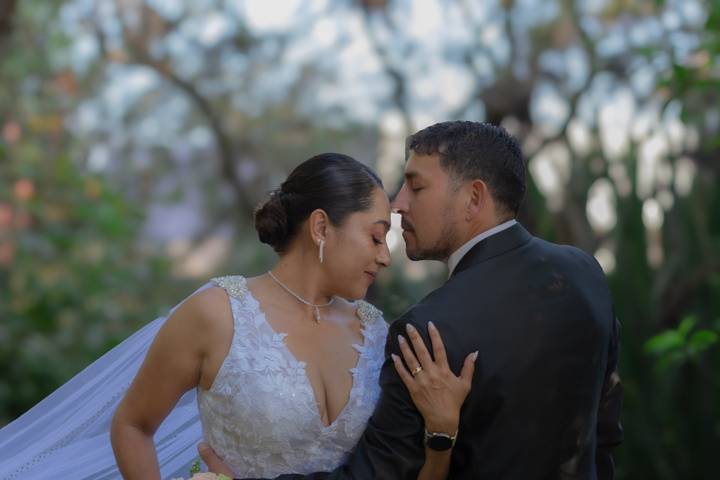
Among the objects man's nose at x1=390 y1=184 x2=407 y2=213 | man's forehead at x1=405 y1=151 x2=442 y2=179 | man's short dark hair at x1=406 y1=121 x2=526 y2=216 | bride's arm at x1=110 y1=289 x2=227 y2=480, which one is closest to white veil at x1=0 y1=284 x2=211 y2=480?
bride's arm at x1=110 y1=289 x2=227 y2=480

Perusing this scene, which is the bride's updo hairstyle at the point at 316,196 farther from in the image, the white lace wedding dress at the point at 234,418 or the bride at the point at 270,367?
the white lace wedding dress at the point at 234,418

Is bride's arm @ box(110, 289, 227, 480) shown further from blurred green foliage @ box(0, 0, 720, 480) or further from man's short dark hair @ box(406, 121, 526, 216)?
blurred green foliage @ box(0, 0, 720, 480)

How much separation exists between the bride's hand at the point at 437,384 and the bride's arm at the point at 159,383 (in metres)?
0.70

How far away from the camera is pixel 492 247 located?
3213 millimetres

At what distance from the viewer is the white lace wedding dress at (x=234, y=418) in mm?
3363

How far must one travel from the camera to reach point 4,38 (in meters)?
8.88

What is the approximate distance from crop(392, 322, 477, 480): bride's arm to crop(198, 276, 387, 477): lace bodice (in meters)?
0.43

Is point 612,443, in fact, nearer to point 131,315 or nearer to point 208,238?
point 131,315

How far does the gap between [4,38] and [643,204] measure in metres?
5.40

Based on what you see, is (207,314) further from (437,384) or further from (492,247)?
(492,247)

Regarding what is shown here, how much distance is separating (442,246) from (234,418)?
0.82 meters

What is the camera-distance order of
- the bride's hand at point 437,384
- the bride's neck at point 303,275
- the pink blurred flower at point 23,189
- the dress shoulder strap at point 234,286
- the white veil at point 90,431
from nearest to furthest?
the bride's hand at point 437,384
the dress shoulder strap at point 234,286
the bride's neck at point 303,275
the white veil at point 90,431
the pink blurred flower at point 23,189

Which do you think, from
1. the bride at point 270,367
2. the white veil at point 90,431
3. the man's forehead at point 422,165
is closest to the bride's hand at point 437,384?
the bride at point 270,367

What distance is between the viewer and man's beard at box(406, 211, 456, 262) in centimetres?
325
